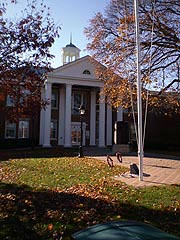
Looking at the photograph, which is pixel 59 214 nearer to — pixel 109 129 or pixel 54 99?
pixel 109 129

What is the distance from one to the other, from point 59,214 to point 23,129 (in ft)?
108

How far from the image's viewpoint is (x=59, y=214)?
6.04 meters

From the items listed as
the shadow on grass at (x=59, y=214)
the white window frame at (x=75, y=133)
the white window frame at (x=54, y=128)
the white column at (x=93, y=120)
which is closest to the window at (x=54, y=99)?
the white window frame at (x=54, y=128)

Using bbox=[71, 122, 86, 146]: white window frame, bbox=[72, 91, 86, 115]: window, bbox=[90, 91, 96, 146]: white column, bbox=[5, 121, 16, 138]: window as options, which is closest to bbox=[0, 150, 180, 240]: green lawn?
bbox=[5, 121, 16, 138]: window

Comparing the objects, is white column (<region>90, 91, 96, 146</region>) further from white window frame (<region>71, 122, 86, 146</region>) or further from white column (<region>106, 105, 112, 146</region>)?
white column (<region>106, 105, 112, 146</region>)

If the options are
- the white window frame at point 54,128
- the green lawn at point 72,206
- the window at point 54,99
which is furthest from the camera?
the window at point 54,99

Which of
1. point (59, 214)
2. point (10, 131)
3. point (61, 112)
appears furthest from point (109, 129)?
point (59, 214)

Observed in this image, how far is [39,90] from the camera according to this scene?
901 centimetres

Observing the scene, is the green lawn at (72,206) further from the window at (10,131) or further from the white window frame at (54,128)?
the white window frame at (54,128)

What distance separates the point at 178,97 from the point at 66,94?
1653 centimetres

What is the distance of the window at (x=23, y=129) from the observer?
37875 millimetres

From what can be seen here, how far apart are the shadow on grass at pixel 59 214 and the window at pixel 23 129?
A: 99.9 feet

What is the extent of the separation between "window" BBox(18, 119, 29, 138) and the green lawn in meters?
27.8

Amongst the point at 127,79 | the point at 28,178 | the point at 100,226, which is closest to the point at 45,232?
the point at 100,226
